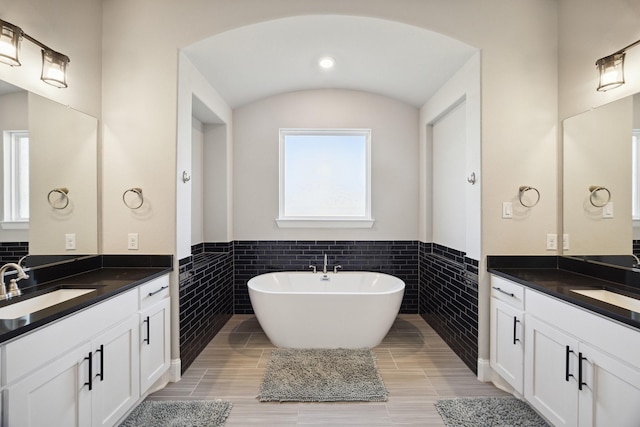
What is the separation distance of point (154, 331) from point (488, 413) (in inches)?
90.3

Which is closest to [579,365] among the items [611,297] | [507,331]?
[611,297]

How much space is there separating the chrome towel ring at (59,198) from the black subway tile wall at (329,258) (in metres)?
2.00

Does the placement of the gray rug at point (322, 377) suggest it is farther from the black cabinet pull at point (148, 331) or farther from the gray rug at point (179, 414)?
the black cabinet pull at point (148, 331)

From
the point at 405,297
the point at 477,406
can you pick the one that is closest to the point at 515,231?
the point at 477,406

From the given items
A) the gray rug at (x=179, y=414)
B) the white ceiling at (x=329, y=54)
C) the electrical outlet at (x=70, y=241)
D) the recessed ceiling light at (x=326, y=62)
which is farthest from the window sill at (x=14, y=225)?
the recessed ceiling light at (x=326, y=62)

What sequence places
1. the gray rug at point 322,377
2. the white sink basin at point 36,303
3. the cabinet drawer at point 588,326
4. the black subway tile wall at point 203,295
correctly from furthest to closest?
the black subway tile wall at point 203,295, the gray rug at point 322,377, the white sink basin at point 36,303, the cabinet drawer at point 588,326

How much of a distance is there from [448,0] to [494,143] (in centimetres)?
116

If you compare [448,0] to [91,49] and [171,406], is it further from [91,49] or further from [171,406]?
[171,406]

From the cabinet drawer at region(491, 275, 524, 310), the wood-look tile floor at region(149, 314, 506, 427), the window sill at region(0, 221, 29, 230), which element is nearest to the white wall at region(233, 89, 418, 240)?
Answer: the wood-look tile floor at region(149, 314, 506, 427)

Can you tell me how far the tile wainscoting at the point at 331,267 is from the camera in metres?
2.78

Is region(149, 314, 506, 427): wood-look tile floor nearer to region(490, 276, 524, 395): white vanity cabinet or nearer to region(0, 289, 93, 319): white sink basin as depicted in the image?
region(490, 276, 524, 395): white vanity cabinet

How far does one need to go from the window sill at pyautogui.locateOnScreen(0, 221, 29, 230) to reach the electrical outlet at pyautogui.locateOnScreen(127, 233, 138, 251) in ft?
2.26

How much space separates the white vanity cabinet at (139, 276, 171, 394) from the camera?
2189 millimetres

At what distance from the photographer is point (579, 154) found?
2445mm
